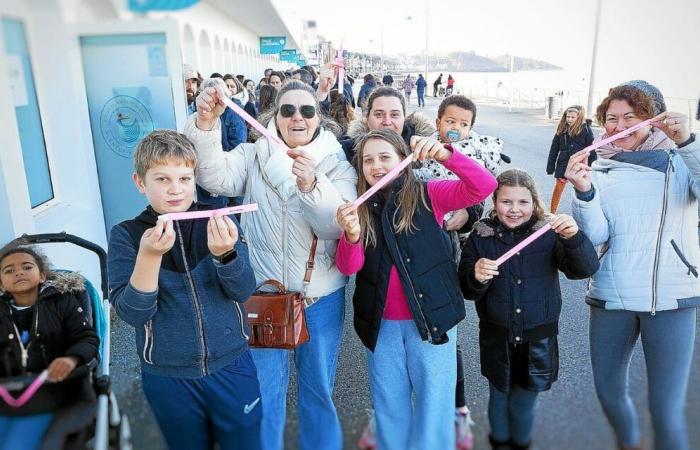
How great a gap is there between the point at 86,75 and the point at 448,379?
104 inches

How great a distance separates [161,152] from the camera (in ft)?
5.14

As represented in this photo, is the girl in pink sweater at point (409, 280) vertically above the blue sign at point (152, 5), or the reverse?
the blue sign at point (152, 5)

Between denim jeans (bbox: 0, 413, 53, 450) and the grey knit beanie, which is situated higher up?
the grey knit beanie

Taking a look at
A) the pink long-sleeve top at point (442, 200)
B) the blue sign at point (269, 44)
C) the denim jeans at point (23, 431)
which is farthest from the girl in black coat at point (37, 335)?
the blue sign at point (269, 44)

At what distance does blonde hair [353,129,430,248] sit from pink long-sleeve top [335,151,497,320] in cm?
6

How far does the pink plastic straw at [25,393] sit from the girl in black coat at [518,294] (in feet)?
5.45

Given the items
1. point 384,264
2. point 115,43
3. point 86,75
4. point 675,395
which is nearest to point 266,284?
point 384,264

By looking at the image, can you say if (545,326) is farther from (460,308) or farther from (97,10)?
(97,10)

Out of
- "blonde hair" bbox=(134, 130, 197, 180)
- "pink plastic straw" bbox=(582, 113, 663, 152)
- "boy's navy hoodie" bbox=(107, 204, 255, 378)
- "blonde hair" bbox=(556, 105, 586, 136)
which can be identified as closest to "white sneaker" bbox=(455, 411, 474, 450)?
"boy's navy hoodie" bbox=(107, 204, 255, 378)

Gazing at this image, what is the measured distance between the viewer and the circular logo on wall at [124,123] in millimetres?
3373

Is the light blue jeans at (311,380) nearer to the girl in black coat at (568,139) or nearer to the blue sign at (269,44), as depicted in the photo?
the girl in black coat at (568,139)

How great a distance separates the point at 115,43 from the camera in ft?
7.77

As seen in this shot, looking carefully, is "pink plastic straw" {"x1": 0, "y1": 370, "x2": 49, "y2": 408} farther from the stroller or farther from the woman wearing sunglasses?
the woman wearing sunglasses

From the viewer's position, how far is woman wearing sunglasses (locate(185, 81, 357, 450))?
200 cm
